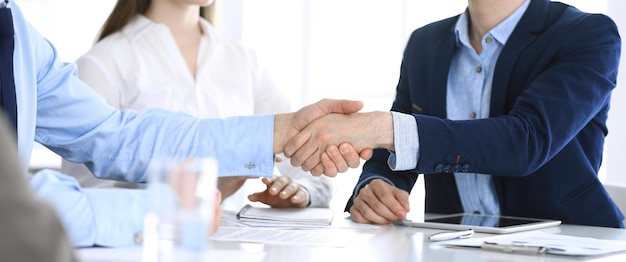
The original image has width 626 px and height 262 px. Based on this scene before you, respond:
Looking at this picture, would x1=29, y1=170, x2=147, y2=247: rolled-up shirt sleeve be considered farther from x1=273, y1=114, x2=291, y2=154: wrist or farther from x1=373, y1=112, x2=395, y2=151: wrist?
x1=373, y1=112, x2=395, y2=151: wrist

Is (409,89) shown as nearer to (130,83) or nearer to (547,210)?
(547,210)

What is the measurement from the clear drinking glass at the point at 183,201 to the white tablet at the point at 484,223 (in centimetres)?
111

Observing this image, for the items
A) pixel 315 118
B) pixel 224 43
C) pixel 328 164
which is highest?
pixel 224 43

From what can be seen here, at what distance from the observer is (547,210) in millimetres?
1952

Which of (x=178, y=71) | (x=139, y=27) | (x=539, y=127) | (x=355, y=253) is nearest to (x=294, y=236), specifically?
(x=355, y=253)

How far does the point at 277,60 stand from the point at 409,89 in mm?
2531

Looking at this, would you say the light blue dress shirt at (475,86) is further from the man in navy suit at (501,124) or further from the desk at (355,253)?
the desk at (355,253)

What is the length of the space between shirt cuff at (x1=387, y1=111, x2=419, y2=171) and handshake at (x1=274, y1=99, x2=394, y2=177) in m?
0.05

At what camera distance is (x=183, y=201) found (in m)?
0.55

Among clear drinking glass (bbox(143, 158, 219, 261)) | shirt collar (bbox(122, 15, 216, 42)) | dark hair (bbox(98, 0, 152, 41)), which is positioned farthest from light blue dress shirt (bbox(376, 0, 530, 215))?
clear drinking glass (bbox(143, 158, 219, 261))

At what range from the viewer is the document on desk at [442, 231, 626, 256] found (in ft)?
4.16

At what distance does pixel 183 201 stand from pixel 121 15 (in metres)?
2.25

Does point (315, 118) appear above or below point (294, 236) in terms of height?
above

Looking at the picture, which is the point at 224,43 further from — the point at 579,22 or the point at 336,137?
the point at 579,22
